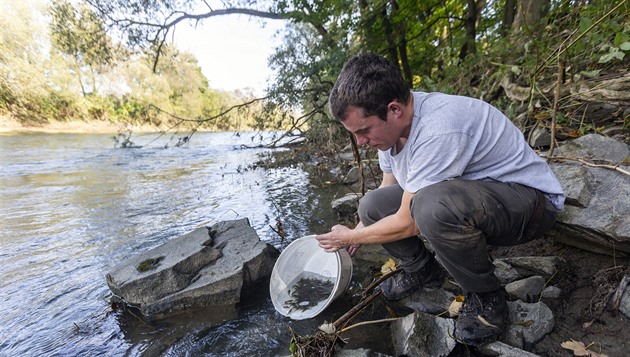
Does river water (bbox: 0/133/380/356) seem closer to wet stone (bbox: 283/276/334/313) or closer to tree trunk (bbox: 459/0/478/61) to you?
wet stone (bbox: 283/276/334/313)

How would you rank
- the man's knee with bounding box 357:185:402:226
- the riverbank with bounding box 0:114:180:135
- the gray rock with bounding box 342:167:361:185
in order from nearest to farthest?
1. the man's knee with bounding box 357:185:402:226
2. the gray rock with bounding box 342:167:361:185
3. the riverbank with bounding box 0:114:180:135

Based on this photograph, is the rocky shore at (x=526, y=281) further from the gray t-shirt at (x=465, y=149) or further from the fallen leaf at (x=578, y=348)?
the gray t-shirt at (x=465, y=149)

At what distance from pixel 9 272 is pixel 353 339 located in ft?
10.0

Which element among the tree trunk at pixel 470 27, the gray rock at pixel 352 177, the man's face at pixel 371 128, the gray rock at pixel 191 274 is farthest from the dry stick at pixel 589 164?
the tree trunk at pixel 470 27

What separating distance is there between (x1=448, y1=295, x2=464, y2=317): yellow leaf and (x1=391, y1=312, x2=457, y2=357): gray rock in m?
0.13

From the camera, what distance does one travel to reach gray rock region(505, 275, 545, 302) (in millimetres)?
1772

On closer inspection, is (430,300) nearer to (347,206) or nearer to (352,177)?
(347,206)

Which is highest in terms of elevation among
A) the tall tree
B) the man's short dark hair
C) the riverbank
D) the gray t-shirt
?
the tall tree

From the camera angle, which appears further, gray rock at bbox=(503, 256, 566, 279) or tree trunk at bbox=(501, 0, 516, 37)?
tree trunk at bbox=(501, 0, 516, 37)

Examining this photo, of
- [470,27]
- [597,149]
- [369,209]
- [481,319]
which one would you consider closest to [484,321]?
[481,319]

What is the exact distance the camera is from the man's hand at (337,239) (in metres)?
1.73

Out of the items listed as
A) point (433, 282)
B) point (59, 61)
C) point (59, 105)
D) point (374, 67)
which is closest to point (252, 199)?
point (433, 282)

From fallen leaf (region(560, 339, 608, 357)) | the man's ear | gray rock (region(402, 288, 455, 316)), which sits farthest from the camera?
Result: gray rock (region(402, 288, 455, 316))

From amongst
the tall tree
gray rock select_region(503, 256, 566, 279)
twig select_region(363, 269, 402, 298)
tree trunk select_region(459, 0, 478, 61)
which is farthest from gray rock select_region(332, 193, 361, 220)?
the tall tree
